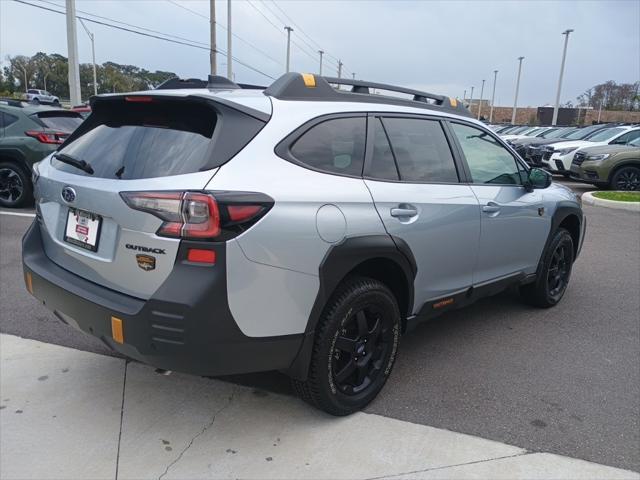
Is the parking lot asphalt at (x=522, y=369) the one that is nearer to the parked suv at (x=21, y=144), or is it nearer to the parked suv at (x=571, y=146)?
the parked suv at (x=21, y=144)

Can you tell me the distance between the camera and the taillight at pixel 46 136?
838 centimetres

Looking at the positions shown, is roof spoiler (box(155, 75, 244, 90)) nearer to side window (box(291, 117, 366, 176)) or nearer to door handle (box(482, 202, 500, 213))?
side window (box(291, 117, 366, 176))

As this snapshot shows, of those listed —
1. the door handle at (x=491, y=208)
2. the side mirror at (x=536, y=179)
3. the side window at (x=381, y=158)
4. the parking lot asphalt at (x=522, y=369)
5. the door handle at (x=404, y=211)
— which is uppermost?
the side window at (x=381, y=158)

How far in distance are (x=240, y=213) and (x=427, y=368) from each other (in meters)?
1.97

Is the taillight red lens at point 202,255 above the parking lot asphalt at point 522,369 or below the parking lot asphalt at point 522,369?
above

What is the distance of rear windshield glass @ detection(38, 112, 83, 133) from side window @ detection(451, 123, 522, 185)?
690 cm

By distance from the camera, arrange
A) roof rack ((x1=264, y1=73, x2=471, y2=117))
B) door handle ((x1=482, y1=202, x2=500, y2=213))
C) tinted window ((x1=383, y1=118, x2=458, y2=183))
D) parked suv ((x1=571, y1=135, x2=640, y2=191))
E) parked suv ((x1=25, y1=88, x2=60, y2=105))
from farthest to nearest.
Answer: parked suv ((x1=25, y1=88, x2=60, y2=105)) < parked suv ((x1=571, y1=135, x2=640, y2=191)) < door handle ((x1=482, y1=202, x2=500, y2=213)) < tinted window ((x1=383, y1=118, x2=458, y2=183)) < roof rack ((x1=264, y1=73, x2=471, y2=117))

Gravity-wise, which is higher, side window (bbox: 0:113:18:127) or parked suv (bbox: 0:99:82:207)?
side window (bbox: 0:113:18:127)

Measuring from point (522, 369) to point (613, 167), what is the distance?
1053 cm

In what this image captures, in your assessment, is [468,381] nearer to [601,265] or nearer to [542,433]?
[542,433]

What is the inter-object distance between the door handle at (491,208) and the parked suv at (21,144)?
714 cm

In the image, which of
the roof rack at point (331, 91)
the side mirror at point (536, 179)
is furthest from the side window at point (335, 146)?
the side mirror at point (536, 179)

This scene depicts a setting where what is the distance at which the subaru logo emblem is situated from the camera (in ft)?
8.80

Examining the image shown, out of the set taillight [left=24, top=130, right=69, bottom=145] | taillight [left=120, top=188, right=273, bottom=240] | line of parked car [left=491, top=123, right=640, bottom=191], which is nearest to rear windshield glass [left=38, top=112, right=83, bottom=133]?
taillight [left=24, top=130, right=69, bottom=145]
